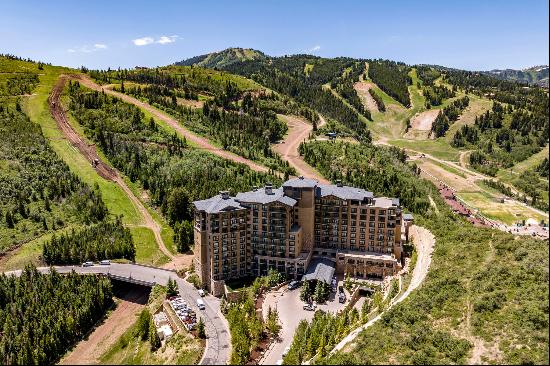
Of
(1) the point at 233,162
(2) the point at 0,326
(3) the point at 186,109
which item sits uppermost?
(3) the point at 186,109

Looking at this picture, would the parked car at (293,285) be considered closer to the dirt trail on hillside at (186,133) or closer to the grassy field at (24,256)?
the grassy field at (24,256)

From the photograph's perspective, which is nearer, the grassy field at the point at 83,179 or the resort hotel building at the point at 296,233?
the resort hotel building at the point at 296,233

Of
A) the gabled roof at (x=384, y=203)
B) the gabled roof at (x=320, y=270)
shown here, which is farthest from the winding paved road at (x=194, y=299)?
the gabled roof at (x=384, y=203)

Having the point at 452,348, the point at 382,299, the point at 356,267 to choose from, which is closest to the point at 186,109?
the point at 356,267

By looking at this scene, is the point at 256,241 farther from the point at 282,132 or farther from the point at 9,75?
the point at 9,75

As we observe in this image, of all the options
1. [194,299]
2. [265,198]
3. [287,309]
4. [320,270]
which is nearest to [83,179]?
[194,299]

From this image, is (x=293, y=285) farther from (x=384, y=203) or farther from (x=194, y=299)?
(x=384, y=203)

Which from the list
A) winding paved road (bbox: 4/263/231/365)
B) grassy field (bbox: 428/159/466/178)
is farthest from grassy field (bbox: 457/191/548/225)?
winding paved road (bbox: 4/263/231/365)
